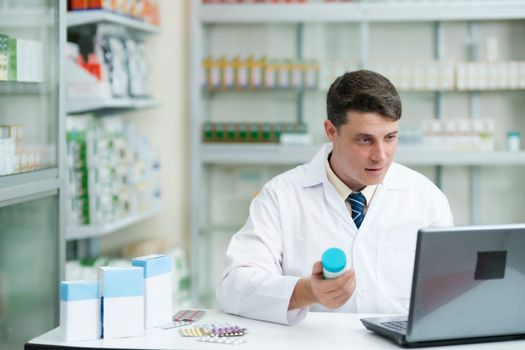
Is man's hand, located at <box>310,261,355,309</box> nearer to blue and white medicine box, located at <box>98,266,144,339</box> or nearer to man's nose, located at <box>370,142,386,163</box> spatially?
blue and white medicine box, located at <box>98,266,144,339</box>

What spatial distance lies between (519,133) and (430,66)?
82cm

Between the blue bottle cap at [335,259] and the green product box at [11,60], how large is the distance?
4.90 feet

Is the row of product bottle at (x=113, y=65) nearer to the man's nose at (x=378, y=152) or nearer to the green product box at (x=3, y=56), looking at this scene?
the green product box at (x=3, y=56)

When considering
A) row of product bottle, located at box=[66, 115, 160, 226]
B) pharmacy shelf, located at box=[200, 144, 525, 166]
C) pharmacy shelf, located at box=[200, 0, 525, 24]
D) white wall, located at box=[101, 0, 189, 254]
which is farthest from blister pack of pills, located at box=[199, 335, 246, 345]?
pharmacy shelf, located at box=[200, 0, 525, 24]

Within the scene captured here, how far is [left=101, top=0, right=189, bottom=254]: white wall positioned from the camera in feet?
17.9

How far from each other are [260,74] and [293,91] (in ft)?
1.05

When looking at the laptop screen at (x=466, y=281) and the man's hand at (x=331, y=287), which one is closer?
the laptop screen at (x=466, y=281)

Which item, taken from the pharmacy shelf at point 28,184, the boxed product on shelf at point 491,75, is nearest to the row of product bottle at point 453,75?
the boxed product on shelf at point 491,75

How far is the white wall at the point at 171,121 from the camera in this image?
17.9 ft

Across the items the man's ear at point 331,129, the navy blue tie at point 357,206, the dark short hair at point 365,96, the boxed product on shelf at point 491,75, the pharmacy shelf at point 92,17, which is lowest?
the navy blue tie at point 357,206

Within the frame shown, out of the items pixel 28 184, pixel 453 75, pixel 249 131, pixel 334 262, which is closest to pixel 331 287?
pixel 334 262

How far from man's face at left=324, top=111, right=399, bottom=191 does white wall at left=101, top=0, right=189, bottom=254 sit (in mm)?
2877

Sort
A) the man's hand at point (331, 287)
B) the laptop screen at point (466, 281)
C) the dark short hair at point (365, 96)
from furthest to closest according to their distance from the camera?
the dark short hair at point (365, 96) → the man's hand at point (331, 287) → the laptop screen at point (466, 281)

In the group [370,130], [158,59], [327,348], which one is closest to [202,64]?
[158,59]
